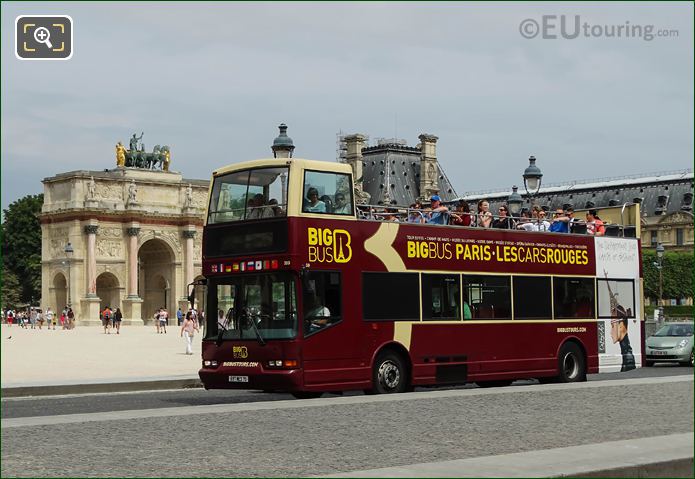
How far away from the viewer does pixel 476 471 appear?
10.2 m

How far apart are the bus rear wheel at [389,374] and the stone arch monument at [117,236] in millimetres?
76322

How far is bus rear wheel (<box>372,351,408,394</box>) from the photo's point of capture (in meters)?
20.7

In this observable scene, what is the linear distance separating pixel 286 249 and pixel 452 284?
4153 mm

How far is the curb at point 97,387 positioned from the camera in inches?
950

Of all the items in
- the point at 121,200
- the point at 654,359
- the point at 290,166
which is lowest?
the point at 654,359

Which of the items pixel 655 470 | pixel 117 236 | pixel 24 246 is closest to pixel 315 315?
pixel 655 470

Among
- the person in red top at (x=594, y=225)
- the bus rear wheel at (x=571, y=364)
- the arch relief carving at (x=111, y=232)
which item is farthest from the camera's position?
the arch relief carving at (x=111, y=232)

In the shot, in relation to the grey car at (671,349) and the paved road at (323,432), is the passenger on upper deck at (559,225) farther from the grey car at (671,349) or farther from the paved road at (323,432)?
the grey car at (671,349)

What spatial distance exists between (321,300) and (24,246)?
110202mm

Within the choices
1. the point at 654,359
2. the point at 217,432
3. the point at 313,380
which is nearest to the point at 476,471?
the point at 217,432

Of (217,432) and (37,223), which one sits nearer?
(217,432)

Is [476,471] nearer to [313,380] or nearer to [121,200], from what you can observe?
[313,380]

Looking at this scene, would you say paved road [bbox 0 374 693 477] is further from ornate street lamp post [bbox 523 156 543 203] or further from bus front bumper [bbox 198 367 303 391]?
ornate street lamp post [bbox 523 156 543 203]

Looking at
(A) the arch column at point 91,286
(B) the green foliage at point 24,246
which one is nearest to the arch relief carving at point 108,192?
(A) the arch column at point 91,286
